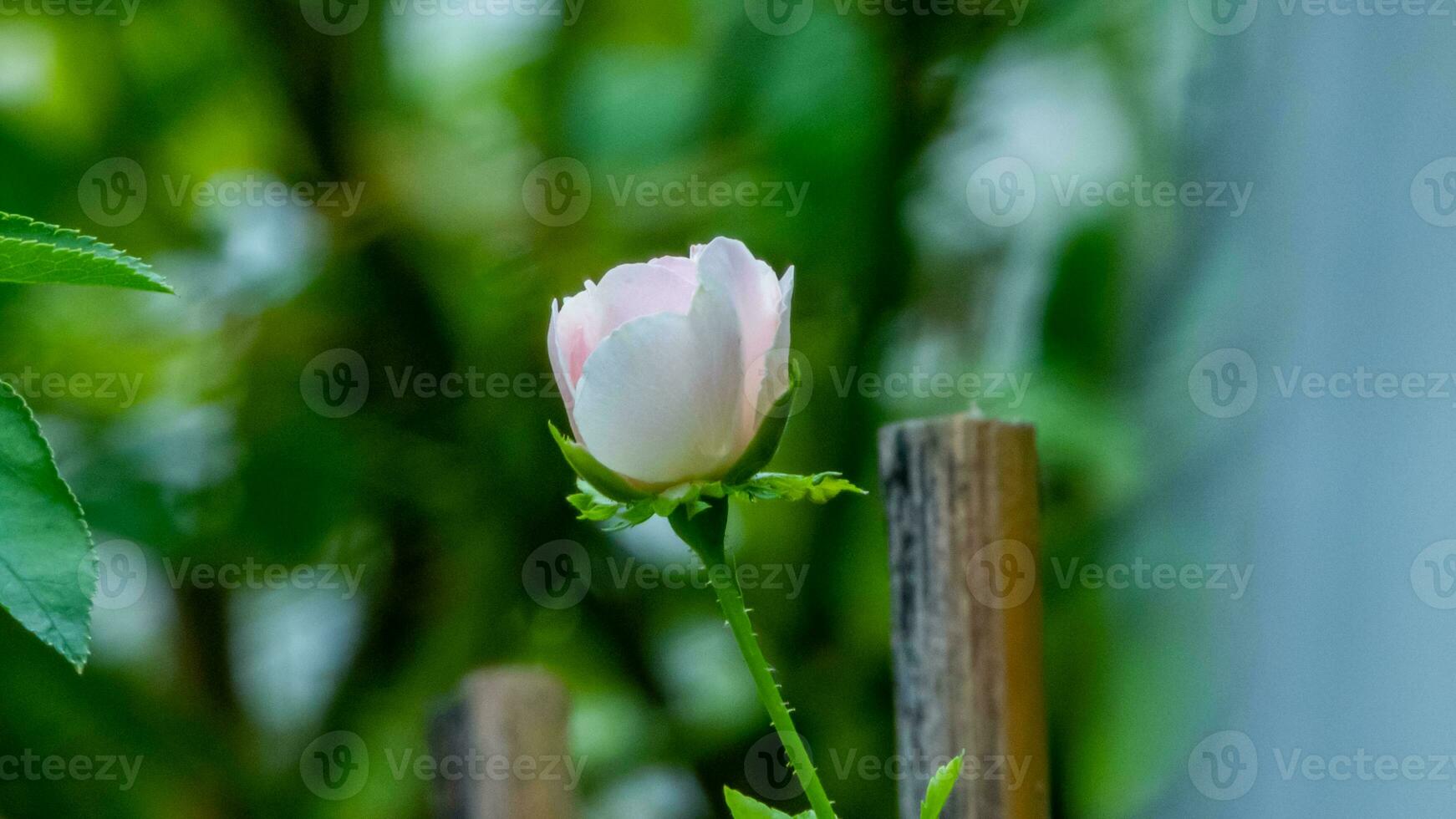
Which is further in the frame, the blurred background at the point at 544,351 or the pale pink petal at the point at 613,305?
the blurred background at the point at 544,351

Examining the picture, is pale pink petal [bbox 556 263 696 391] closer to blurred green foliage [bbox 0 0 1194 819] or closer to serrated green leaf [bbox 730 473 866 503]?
serrated green leaf [bbox 730 473 866 503]

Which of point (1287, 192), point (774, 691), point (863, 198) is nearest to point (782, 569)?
point (863, 198)

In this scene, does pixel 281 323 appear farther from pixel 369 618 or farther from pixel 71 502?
pixel 71 502

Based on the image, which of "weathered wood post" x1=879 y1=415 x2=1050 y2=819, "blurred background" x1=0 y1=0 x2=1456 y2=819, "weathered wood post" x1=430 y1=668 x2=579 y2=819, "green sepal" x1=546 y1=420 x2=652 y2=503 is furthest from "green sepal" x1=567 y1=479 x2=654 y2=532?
"blurred background" x1=0 y1=0 x2=1456 y2=819

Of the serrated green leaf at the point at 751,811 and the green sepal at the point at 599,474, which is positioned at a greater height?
the green sepal at the point at 599,474

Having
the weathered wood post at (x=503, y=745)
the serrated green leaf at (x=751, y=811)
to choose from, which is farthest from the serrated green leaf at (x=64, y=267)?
the weathered wood post at (x=503, y=745)

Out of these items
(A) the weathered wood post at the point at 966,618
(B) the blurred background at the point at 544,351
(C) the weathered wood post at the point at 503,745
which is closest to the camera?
(A) the weathered wood post at the point at 966,618

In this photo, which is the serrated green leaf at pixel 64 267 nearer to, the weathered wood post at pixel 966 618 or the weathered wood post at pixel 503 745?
the weathered wood post at pixel 966 618

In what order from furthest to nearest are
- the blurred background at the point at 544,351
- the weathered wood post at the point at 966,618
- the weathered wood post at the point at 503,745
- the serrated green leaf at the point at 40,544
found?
the blurred background at the point at 544,351, the weathered wood post at the point at 503,745, the weathered wood post at the point at 966,618, the serrated green leaf at the point at 40,544
